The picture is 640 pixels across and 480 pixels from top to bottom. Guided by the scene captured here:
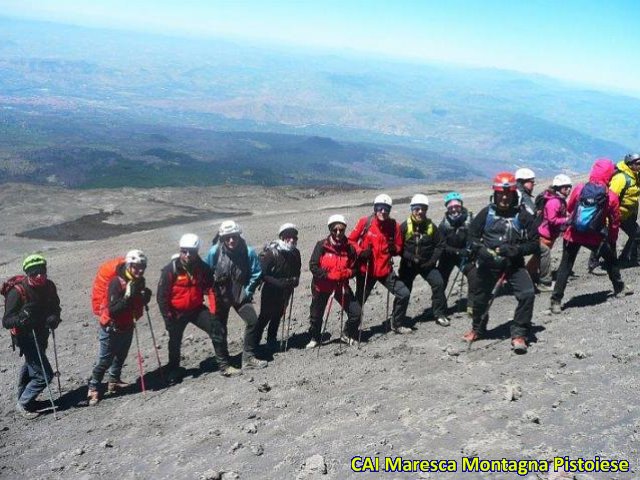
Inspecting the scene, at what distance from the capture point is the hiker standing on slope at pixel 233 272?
750 cm

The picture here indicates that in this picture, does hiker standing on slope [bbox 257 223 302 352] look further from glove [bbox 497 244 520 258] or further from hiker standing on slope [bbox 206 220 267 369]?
glove [bbox 497 244 520 258]

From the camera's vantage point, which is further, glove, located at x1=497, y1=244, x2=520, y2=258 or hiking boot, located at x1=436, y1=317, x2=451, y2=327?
hiking boot, located at x1=436, y1=317, x2=451, y2=327

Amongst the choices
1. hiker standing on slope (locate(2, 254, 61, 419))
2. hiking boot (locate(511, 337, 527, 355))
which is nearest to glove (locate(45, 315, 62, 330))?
hiker standing on slope (locate(2, 254, 61, 419))

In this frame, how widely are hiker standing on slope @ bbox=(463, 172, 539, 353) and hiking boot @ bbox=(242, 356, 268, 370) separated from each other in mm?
3485

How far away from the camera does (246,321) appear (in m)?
7.86

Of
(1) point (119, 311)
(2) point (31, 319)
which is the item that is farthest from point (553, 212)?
(2) point (31, 319)

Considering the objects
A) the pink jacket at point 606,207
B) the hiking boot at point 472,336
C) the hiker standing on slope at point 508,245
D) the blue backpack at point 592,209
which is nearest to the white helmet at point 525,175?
the pink jacket at point 606,207

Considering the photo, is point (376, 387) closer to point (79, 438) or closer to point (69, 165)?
point (79, 438)

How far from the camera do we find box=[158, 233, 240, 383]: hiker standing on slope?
23.4ft

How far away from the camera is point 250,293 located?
769 centimetres

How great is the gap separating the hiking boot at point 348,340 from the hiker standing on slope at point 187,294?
194 centimetres

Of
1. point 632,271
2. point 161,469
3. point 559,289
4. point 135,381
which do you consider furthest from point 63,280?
point 632,271

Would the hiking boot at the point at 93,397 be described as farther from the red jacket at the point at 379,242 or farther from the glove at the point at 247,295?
the red jacket at the point at 379,242

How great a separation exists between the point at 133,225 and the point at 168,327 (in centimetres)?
2903
